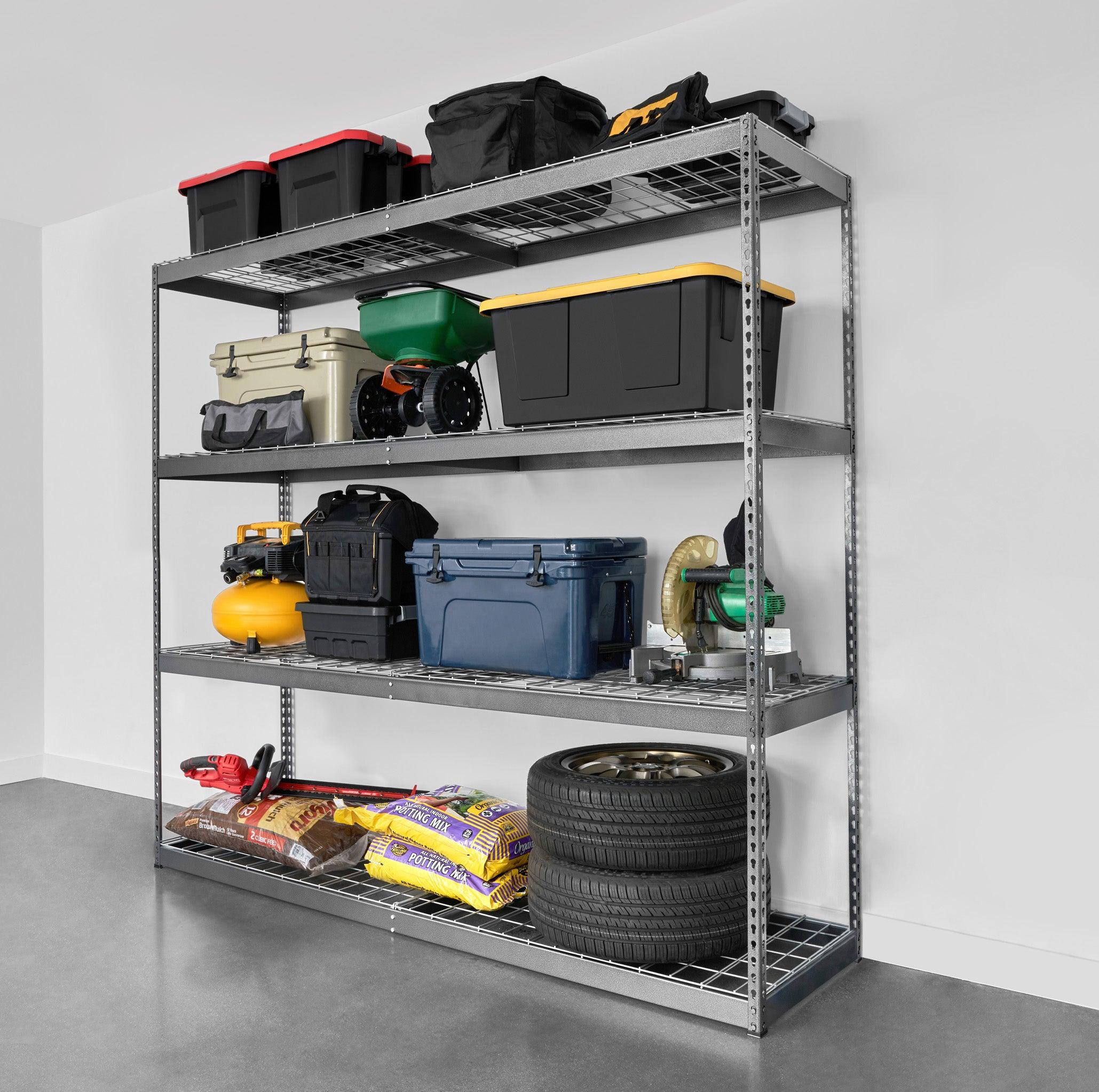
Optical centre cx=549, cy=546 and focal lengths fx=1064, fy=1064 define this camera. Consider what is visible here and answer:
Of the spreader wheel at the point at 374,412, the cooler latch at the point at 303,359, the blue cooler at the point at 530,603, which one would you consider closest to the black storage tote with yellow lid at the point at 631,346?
the blue cooler at the point at 530,603

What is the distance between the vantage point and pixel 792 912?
129 inches

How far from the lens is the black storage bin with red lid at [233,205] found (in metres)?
3.72

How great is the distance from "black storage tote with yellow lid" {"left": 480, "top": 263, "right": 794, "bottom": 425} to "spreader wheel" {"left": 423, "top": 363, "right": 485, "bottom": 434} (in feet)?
0.93

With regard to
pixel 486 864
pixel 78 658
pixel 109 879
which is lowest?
pixel 109 879

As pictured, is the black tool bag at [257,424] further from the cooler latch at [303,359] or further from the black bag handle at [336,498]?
the black bag handle at [336,498]

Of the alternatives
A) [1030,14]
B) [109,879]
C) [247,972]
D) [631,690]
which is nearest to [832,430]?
[631,690]

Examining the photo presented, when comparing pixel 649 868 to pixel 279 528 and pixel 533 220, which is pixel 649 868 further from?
pixel 533 220

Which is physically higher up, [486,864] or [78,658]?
[78,658]

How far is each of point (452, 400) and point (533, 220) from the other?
675mm

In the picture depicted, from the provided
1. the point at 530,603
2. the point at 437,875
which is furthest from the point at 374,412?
the point at 437,875

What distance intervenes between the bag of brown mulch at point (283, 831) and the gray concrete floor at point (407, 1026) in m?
0.24

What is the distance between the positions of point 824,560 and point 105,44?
2887mm

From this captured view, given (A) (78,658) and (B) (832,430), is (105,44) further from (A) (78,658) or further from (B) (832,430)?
(A) (78,658)

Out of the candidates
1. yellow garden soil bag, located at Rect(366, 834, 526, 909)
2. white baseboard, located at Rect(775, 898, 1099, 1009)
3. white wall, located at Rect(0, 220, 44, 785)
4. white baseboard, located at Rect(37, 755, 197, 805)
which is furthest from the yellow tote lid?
white wall, located at Rect(0, 220, 44, 785)
